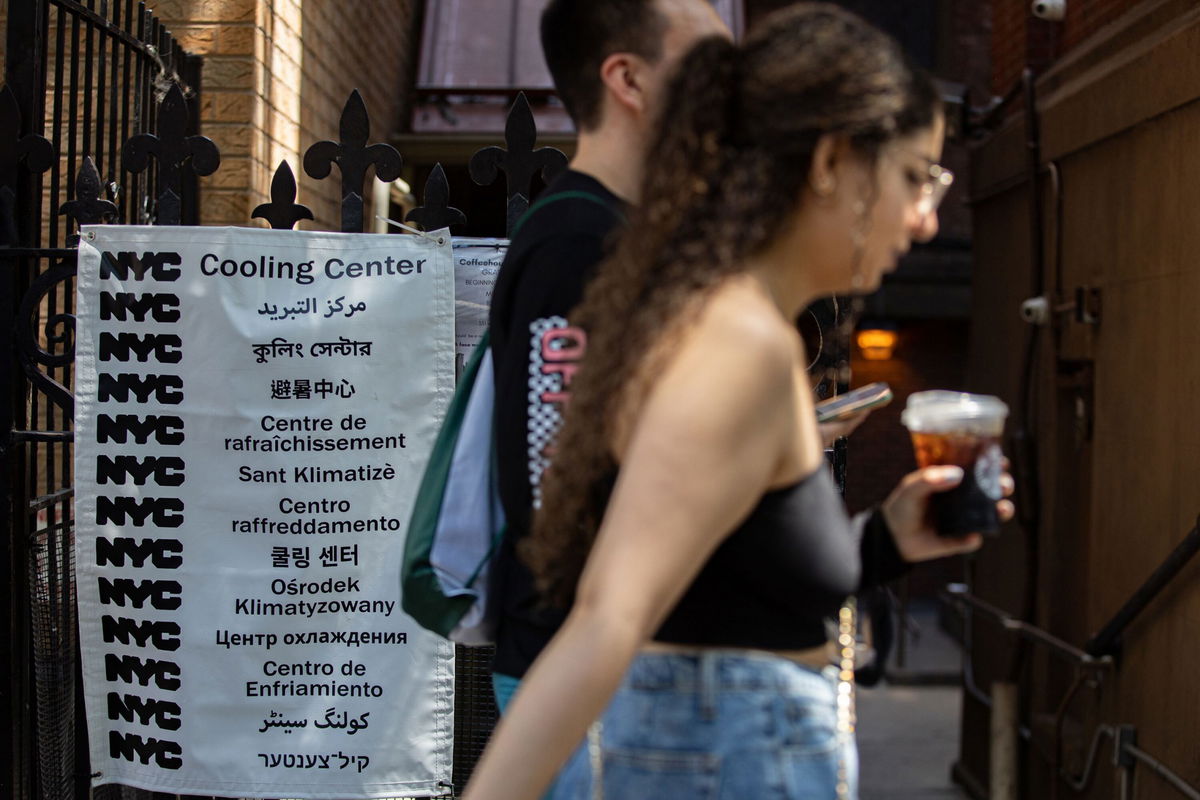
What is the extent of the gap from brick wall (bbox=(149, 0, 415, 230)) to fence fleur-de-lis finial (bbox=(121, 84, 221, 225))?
4.24ft

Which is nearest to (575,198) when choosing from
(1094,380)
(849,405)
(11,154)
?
(849,405)

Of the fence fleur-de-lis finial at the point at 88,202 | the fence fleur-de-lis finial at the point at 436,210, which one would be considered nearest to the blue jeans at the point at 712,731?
the fence fleur-de-lis finial at the point at 436,210

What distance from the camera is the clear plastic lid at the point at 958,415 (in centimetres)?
181

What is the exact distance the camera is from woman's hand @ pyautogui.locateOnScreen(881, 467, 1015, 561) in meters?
1.85

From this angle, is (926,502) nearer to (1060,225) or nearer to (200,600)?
(200,600)

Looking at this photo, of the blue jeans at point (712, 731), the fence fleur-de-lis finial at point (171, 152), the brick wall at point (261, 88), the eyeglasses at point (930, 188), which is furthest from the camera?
the brick wall at point (261, 88)

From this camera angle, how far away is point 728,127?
1.66 m

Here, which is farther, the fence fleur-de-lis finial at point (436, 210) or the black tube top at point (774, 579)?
the fence fleur-de-lis finial at point (436, 210)

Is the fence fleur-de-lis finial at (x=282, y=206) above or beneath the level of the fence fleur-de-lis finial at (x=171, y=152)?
beneath

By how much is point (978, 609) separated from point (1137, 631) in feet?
8.02

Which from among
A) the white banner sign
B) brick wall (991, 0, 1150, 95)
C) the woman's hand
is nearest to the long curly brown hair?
the woman's hand

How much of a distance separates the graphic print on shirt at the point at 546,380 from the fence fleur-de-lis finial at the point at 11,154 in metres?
2.23

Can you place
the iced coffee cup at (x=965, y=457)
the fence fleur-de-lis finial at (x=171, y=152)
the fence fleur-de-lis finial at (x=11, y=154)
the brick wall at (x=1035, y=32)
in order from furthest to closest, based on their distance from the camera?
the brick wall at (x=1035, y=32) < the fence fleur-de-lis finial at (x=11, y=154) < the fence fleur-de-lis finial at (x=171, y=152) < the iced coffee cup at (x=965, y=457)

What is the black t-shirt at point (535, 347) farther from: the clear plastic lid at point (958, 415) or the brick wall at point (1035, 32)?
the brick wall at point (1035, 32)
